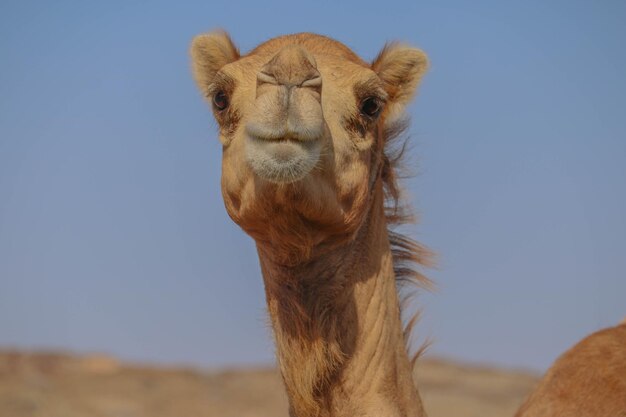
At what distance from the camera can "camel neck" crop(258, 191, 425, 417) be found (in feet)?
16.9

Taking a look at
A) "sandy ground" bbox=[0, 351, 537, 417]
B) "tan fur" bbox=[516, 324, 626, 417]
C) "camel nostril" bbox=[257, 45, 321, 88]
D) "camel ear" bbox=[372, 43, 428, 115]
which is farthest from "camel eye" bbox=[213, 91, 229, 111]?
"sandy ground" bbox=[0, 351, 537, 417]

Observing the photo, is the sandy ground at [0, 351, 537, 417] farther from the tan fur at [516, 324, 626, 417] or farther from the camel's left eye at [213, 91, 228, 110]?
the camel's left eye at [213, 91, 228, 110]

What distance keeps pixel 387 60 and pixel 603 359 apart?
88.0 inches

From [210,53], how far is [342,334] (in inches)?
76.2

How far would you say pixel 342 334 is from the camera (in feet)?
17.3

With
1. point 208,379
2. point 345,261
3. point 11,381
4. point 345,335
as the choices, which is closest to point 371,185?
point 345,261

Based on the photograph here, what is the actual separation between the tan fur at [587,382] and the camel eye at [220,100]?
8.84 ft

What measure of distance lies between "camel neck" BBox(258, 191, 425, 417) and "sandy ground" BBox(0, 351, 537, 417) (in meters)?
16.8

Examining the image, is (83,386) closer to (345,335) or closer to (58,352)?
(58,352)

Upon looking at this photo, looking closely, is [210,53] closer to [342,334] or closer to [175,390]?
[342,334]

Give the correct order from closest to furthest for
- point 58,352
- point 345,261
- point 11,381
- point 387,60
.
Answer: point 345,261 → point 387,60 → point 11,381 → point 58,352

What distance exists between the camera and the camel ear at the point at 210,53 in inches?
238

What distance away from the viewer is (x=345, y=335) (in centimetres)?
528

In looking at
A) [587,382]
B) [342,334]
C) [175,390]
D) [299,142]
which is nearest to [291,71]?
[299,142]
